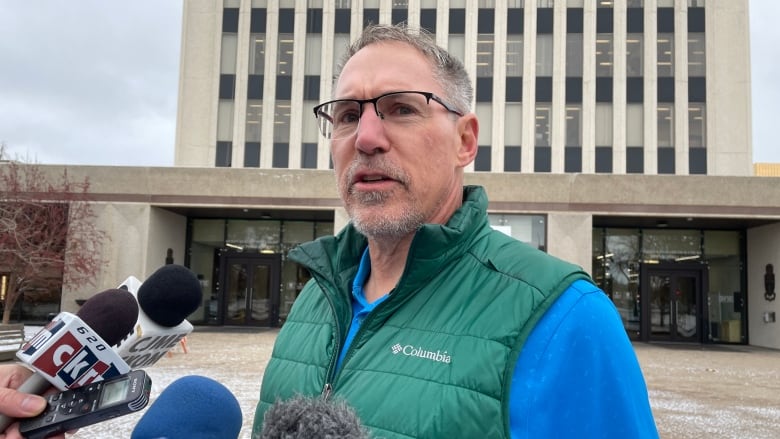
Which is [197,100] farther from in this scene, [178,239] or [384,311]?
[384,311]

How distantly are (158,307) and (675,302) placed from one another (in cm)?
2359

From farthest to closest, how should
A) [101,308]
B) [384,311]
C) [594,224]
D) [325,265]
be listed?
[594,224] → [325,265] → [384,311] → [101,308]

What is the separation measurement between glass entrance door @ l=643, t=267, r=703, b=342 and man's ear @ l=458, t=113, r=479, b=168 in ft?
73.3

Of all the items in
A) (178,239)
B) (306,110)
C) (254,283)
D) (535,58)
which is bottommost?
(254,283)

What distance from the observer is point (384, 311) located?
1682 mm

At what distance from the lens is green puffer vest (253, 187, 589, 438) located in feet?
4.64

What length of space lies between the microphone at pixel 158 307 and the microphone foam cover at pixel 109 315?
13cm

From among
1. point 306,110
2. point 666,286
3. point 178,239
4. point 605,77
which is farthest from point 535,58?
point 178,239

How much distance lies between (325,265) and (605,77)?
31.5 meters

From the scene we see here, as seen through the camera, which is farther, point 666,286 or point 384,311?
point 666,286

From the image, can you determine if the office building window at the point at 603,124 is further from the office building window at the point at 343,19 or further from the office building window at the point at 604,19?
the office building window at the point at 343,19

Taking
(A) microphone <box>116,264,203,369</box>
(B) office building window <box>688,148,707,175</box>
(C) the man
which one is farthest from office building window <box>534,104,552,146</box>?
(A) microphone <box>116,264,203,369</box>

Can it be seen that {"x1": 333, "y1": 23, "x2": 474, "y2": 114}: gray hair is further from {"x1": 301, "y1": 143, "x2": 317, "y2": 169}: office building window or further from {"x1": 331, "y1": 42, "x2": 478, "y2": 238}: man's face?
{"x1": 301, "y1": 143, "x2": 317, "y2": 169}: office building window

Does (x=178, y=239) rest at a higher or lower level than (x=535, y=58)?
lower
